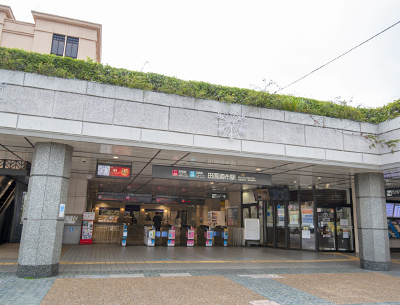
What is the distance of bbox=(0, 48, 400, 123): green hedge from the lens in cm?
709

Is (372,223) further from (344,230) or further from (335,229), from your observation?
(344,230)

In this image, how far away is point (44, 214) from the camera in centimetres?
689

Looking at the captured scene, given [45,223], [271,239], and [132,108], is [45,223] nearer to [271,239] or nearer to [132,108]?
[132,108]

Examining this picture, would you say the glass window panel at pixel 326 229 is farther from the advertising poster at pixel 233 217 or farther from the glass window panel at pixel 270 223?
the advertising poster at pixel 233 217

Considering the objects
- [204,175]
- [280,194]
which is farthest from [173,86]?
[280,194]

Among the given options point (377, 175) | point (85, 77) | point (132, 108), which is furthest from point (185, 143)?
point (377, 175)

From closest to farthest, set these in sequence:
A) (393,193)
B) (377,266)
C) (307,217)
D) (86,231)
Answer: (377,266) → (393,193) → (307,217) → (86,231)

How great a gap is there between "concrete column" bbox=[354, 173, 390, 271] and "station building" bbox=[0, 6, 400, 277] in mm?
32

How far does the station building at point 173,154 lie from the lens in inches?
269

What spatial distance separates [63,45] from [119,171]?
1983cm

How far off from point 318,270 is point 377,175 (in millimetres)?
3759

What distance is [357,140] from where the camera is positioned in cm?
935

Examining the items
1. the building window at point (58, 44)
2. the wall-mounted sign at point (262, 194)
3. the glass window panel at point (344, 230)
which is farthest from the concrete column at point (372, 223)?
the building window at point (58, 44)

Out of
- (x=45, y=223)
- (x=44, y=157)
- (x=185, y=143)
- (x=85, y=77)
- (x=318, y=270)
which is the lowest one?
(x=318, y=270)
